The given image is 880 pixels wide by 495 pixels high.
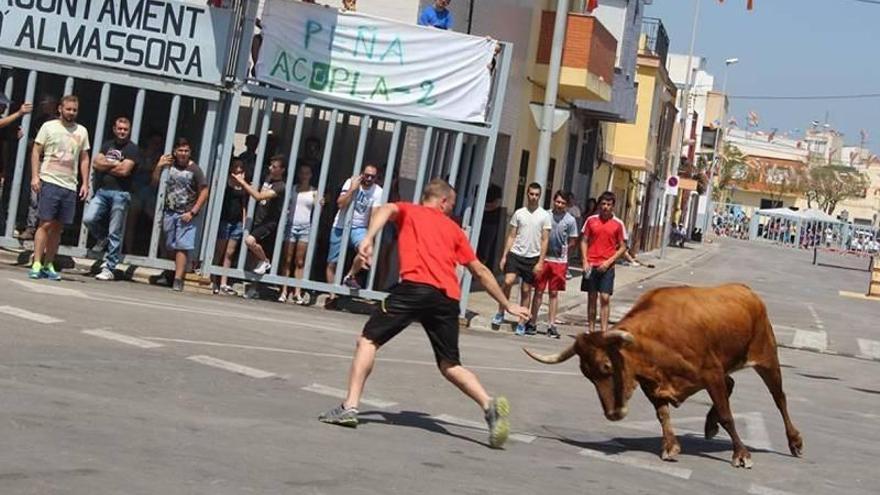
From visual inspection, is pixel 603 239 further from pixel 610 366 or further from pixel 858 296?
pixel 858 296

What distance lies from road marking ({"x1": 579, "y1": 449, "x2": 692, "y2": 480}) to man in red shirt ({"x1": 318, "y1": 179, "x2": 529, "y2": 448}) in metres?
0.81

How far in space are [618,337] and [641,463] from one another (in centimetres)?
82

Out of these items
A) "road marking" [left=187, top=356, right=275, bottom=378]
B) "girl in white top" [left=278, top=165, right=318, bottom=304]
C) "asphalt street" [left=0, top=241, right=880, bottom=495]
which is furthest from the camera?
"girl in white top" [left=278, top=165, right=318, bottom=304]

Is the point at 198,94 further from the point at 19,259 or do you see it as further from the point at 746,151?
the point at 746,151

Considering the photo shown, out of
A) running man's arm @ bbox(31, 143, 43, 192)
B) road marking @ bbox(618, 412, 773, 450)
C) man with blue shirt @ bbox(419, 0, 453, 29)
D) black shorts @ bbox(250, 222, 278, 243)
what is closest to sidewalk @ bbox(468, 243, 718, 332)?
black shorts @ bbox(250, 222, 278, 243)

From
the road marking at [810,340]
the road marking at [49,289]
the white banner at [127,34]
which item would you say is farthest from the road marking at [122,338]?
the road marking at [810,340]

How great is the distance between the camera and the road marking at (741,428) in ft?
39.8

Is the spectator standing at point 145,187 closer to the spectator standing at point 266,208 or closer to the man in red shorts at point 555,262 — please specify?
the spectator standing at point 266,208

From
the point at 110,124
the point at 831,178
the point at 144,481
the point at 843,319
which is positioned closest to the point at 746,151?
the point at 831,178

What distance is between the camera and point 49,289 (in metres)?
16.1

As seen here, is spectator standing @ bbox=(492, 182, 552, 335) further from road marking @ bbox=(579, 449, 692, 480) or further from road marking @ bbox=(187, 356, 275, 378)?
road marking @ bbox=(579, 449, 692, 480)

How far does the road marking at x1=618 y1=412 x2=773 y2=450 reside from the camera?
478 inches

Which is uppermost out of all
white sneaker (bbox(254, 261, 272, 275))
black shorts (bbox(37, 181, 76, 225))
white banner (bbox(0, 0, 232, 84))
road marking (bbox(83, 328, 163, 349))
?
white banner (bbox(0, 0, 232, 84))

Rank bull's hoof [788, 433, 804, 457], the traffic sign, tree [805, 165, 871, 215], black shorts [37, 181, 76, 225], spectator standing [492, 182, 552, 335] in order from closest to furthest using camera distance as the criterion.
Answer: bull's hoof [788, 433, 804, 457] < black shorts [37, 181, 76, 225] < spectator standing [492, 182, 552, 335] < the traffic sign < tree [805, 165, 871, 215]
